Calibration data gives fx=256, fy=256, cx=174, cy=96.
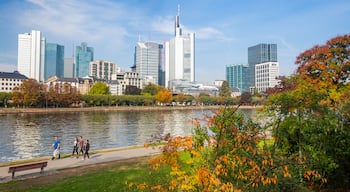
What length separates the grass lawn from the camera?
9.91 metres

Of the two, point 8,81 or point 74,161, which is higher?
point 8,81

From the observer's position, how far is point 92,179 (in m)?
11.0

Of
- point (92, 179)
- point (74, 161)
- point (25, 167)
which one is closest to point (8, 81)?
point (74, 161)

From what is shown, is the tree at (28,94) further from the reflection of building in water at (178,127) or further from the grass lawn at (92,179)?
the grass lawn at (92,179)

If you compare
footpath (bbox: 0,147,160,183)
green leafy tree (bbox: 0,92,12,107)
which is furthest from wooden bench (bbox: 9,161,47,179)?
green leafy tree (bbox: 0,92,12,107)

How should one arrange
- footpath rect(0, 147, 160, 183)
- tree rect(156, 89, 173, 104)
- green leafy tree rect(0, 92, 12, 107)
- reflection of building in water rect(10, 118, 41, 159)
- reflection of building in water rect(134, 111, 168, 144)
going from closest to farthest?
footpath rect(0, 147, 160, 183) → reflection of building in water rect(10, 118, 41, 159) → reflection of building in water rect(134, 111, 168, 144) → green leafy tree rect(0, 92, 12, 107) → tree rect(156, 89, 173, 104)

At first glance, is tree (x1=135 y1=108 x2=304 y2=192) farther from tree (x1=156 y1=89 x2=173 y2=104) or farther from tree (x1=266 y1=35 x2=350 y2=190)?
tree (x1=156 y1=89 x2=173 y2=104)

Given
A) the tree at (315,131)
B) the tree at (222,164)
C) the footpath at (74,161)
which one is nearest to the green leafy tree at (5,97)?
the footpath at (74,161)

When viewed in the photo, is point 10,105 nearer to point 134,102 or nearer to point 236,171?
point 134,102

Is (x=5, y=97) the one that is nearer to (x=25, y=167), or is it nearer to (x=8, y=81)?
(x=8, y=81)

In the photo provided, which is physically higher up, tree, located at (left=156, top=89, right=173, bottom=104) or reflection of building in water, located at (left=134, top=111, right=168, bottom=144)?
tree, located at (left=156, top=89, right=173, bottom=104)

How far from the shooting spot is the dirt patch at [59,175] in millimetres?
10627

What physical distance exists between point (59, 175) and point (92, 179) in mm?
2387

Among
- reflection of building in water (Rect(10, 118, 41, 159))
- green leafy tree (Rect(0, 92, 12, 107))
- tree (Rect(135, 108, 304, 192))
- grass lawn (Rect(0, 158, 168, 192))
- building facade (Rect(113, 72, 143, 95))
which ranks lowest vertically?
reflection of building in water (Rect(10, 118, 41, 159))
